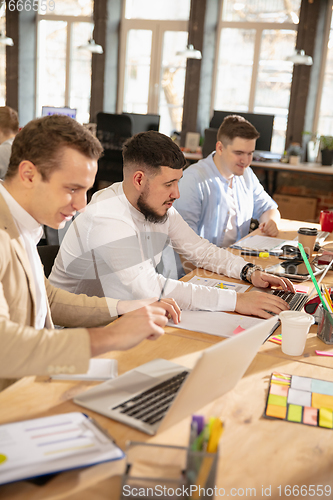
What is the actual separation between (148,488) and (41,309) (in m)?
0.65

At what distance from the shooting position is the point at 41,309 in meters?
1.20

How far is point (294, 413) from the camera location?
97cm

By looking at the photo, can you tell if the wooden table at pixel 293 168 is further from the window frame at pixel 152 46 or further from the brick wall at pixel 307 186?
the window frame at pixel 152 46

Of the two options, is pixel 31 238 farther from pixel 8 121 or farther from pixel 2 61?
pixel 2 61

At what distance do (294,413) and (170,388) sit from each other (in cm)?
26

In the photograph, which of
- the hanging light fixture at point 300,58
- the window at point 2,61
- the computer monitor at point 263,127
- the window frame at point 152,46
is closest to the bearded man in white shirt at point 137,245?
the computer monitor at point 263,127

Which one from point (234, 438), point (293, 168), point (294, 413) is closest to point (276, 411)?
point (294, 413)

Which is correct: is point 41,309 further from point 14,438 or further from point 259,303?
point 259,303

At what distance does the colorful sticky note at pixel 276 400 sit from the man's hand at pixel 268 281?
777mm

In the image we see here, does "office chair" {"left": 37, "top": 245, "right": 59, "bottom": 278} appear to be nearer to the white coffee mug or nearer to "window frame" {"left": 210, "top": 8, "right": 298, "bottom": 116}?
the white coffee mug

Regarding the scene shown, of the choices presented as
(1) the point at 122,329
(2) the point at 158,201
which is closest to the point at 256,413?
(1) the point at 122,329

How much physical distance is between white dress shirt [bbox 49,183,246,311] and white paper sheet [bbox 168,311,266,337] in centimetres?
5

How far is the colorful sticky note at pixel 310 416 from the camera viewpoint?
94 cm

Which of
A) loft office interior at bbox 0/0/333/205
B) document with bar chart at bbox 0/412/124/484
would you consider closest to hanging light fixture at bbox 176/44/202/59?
loft office interior at bbox 0/0/333/205
